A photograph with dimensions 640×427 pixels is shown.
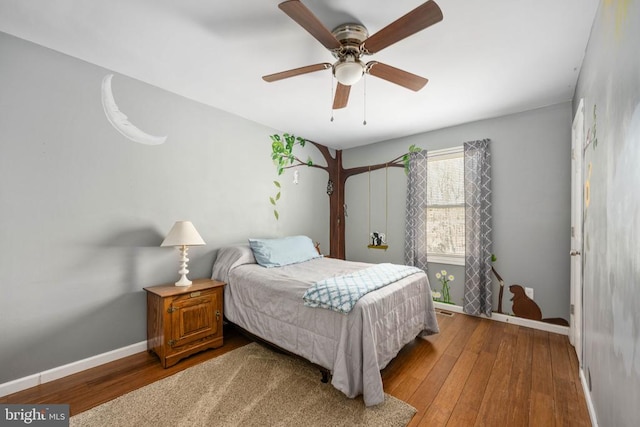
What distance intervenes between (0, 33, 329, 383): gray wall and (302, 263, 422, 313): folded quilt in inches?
63.9

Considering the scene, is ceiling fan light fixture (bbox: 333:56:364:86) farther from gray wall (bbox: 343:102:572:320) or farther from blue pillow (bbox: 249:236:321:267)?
gray wall (bbox: 343:102:572:320)

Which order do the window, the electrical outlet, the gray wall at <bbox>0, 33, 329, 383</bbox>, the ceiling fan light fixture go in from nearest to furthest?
the ceiling fan light fixture < the gray wall at <bbox>0, 33, 329, 383</bbox> < the electrical outlet < the window

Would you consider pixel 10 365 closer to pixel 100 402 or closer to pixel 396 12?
pixel 100 402

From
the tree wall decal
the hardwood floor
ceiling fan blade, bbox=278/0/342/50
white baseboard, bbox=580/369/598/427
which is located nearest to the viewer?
ceiling fan blade, bbox=278/0/342/50

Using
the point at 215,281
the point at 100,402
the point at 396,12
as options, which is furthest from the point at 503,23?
the point at 100,402

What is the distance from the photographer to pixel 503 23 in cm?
180

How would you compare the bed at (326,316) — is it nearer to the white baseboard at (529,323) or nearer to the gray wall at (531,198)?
the white baseboard at (529,323)

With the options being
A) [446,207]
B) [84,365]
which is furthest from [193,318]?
[446,207]

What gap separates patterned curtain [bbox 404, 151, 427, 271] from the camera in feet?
12.8

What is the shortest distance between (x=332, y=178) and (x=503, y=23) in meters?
3.31

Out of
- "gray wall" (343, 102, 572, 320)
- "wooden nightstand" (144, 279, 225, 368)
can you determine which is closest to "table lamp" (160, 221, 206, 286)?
"wooden nightstand" (144, 279, 225, 368)

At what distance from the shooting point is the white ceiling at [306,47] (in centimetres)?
170

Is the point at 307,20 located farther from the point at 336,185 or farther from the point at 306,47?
the point at 336,185

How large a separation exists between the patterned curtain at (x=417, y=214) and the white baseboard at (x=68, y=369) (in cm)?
343
